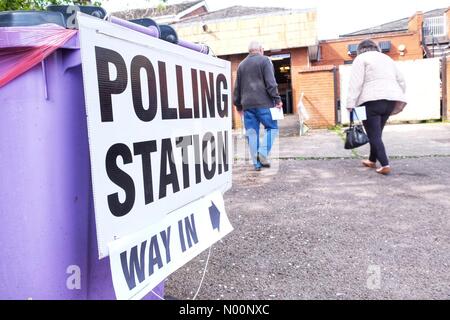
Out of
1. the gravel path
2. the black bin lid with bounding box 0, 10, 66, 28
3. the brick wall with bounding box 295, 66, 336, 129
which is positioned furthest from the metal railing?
the black bin lid with bounding box 0, 10, 66, 28


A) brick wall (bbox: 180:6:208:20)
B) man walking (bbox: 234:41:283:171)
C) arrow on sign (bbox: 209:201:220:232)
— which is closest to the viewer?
arrow on sign (bbox: 209:201:220:232)

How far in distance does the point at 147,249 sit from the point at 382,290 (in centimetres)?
149

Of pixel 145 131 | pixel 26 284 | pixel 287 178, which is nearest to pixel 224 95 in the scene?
pixel 145 131

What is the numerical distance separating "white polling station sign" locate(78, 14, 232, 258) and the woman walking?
3615 millimetres

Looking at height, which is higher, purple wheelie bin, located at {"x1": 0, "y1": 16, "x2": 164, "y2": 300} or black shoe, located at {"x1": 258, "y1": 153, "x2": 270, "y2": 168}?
purple wheelie bin, located at {"x1": 0, "y1": 16, "x2": 164, "y2": 300}

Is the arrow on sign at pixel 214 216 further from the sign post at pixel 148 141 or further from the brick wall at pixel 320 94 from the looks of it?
the brick wall at pixel 320 94

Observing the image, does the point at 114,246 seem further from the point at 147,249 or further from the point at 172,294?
the point at 172,294

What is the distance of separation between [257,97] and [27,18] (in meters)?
4.76

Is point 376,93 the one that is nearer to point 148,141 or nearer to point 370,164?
point 370,164

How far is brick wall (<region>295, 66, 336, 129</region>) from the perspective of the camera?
12.0m

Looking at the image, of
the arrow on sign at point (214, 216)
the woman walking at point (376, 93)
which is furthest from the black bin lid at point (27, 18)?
the woman walking at point (376, 93)

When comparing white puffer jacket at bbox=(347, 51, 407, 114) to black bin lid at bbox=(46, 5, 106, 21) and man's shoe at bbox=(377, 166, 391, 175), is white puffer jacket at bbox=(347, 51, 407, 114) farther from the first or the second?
black bin lid at bbox=(46, 5, 106, 21)

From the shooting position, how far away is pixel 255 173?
5.93 meters

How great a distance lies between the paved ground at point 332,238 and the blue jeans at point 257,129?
34 centimetres
